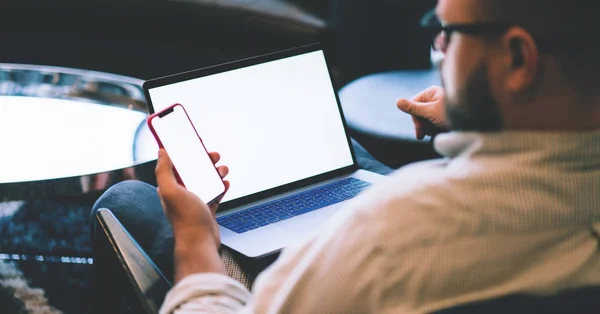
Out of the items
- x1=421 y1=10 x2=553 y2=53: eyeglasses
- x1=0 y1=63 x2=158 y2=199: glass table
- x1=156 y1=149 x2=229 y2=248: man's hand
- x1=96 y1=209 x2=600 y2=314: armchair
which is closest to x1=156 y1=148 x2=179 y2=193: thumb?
x1=156 y1=149 x2=229 y2=248: man's hand

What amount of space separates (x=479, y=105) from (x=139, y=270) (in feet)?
1.65

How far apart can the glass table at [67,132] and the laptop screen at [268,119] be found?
366 millimetres

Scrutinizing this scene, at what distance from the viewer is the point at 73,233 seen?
70.4 inches

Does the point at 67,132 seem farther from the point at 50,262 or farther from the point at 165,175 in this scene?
the point at 165,175

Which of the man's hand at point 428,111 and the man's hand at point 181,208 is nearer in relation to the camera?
the man's hand at point 181,208

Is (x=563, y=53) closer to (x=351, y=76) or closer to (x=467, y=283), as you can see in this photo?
(x=467, y=283)

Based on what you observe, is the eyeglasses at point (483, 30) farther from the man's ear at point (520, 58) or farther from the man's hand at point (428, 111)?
the man's hand at point (428, 111)

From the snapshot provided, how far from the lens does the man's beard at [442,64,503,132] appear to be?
665mm

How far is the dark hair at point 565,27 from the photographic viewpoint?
62 cm

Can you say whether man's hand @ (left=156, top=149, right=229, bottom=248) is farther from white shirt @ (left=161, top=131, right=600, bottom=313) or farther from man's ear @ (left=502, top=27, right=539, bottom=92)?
man's ear @ (left=502, top=27, right=539, bottom=92)

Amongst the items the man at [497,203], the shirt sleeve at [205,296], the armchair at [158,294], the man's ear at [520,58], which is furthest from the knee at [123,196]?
the man's ear at [520,58]

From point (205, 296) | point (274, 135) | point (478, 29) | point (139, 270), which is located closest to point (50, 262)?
point (274, 135)

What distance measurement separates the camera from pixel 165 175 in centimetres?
96

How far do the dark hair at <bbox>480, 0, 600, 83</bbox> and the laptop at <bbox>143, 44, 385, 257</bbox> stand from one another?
648mm
